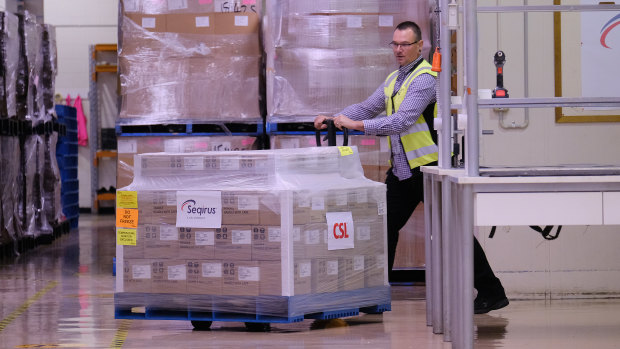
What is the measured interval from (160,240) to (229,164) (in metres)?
0.59

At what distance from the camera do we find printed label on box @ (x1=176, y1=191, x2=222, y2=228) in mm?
5660

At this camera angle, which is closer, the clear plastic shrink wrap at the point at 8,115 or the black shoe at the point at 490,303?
the black shoe at the point at 490,303

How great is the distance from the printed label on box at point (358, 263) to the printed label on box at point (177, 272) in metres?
0.98

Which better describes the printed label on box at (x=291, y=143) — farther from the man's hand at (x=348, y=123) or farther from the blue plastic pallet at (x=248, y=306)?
the blue plastic pallet at (x=248, y=306)

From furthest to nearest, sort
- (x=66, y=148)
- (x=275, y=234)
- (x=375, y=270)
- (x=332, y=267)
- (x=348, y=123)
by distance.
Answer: (x=66, y=148) < (x=348, y=123) < (x=375, y=270) < (x=332, y=267) < (x=275, y=234)

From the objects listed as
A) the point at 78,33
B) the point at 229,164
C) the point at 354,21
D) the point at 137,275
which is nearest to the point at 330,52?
the point at 354,21

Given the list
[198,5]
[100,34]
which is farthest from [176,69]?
[100,34]

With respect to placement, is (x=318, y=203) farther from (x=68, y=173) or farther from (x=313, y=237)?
(x=68, y=173)

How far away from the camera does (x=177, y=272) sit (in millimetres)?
5766

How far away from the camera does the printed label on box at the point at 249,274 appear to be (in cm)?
561

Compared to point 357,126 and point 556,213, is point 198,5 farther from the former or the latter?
point 556,213

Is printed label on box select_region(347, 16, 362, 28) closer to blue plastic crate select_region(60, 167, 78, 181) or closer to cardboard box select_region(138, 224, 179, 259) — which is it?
cardboard box select_region(138, 224, 179, 259)

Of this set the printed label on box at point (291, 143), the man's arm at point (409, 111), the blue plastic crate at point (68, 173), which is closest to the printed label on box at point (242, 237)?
the man's arm at point (409, 111)

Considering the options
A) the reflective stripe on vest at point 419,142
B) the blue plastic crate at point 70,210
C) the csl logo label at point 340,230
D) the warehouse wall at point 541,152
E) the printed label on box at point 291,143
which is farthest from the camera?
the blue plastic crate at point 70,210
